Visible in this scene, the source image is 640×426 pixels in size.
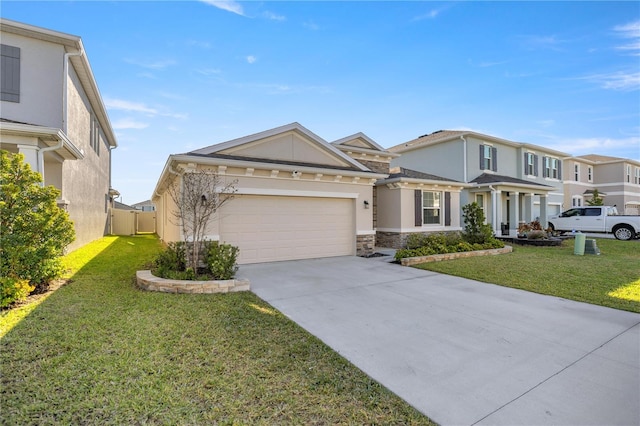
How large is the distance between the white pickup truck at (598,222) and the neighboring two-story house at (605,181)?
8.61 m

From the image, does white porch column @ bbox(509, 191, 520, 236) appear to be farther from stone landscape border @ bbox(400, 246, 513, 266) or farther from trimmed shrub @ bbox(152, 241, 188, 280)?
trimmed shrub @ bbox(152, 241, 188, 280)

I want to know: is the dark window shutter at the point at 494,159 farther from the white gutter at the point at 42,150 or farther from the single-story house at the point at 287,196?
the white gutter at the point at 42,150

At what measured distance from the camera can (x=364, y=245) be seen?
1096 cm

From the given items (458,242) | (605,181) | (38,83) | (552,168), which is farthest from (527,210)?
(38,83)

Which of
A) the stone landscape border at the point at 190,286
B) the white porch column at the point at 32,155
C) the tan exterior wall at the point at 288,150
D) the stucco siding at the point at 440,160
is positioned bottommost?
the stone landscape border at the point at 190,286

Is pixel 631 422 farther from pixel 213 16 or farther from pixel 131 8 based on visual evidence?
pixel 131 8

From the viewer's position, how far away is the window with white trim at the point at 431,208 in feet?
44.1

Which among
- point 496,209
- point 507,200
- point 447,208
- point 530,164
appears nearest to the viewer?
point 447,208

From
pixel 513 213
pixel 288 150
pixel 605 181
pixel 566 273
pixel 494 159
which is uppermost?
pixel 494 159

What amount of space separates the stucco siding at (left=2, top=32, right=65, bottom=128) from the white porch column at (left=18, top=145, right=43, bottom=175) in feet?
8.51

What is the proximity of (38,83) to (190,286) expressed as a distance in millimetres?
8993

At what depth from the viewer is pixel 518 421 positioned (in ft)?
7.89

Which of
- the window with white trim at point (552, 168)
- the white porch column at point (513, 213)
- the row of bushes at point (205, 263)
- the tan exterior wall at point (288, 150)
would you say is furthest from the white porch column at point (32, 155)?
the window with white trim at point (552, 168)

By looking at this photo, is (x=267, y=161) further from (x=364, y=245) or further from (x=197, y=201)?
(x=364, y=245)
